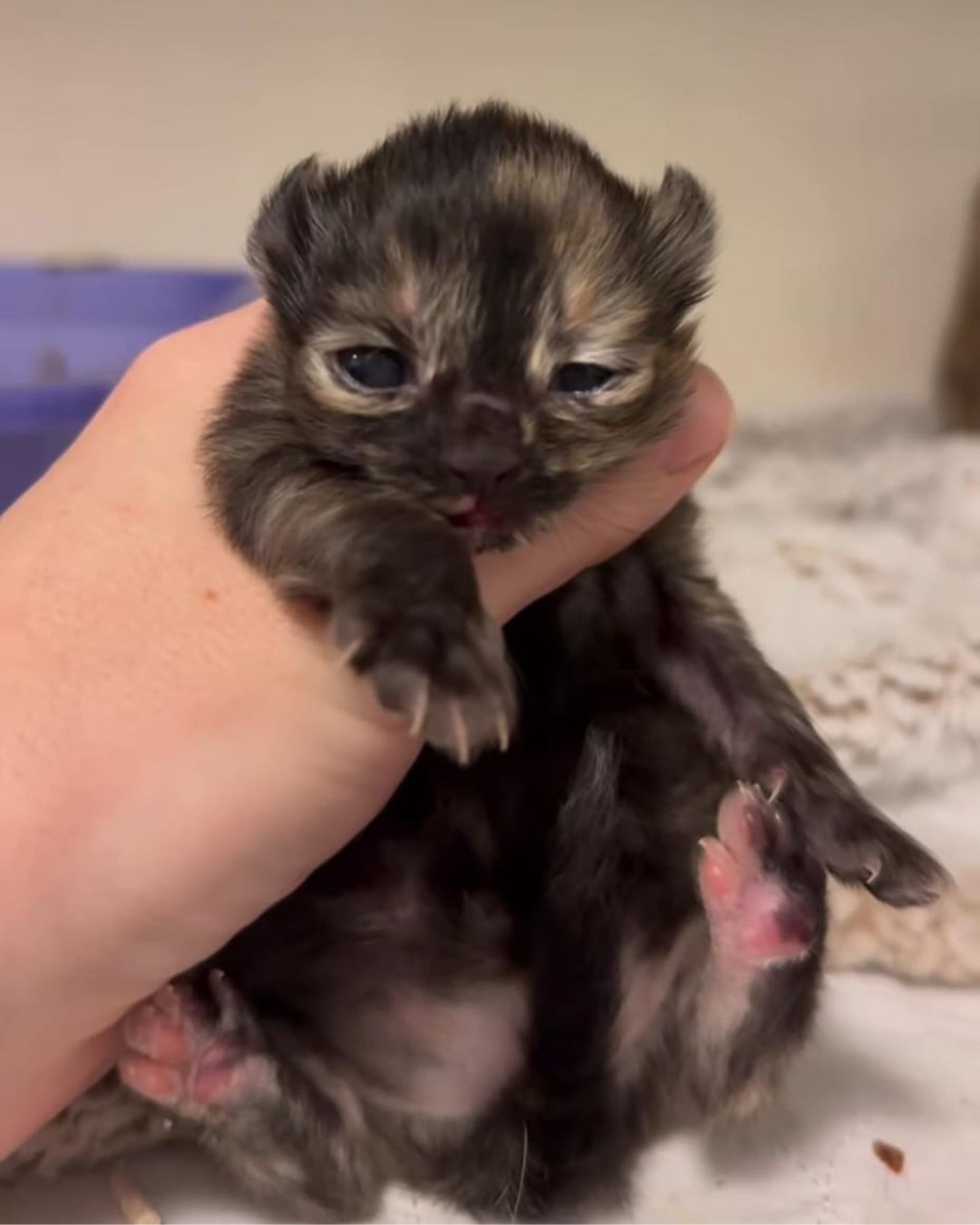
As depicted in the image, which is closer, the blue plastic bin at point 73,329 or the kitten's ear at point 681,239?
the kitten's ear at point 681,239

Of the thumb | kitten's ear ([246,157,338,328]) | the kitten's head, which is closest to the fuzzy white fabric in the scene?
the thumb

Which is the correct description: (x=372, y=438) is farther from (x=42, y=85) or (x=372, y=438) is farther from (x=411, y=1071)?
(x=42, y=85)

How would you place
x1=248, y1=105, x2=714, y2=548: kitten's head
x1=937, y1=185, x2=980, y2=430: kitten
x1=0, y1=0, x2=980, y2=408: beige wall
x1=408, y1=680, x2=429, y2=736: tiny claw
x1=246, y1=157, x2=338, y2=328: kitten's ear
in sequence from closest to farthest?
x1=408, y1=680, x2=429, y2=736: tiny claw, x1=248, y1=105, x2=714, y2=548: kitten's head, x1=246, y1=157, x2=338, y2=328: kitten's ear, x1=0, y1=0, x2=980, y2=408: beige wall, x1=937, y1=185, x2=980, y2=430: kitten

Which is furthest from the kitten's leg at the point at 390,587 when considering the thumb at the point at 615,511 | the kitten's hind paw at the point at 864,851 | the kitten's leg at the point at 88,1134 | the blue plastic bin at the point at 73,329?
the blue plastic bin at the point at 73,329

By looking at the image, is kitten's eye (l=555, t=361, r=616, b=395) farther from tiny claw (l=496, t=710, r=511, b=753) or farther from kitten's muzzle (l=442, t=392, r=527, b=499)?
tiny claw (l=496, t=710, r=511, b=753)

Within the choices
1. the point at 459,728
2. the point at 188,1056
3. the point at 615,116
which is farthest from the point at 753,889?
the point at 615,116

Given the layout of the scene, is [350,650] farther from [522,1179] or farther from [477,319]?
[522,1179]

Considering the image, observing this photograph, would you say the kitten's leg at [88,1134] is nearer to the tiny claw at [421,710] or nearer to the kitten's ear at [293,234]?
the tiny claw at [421,710]
